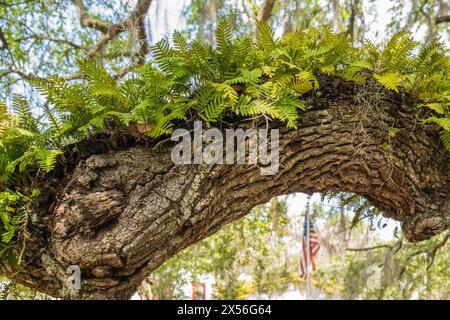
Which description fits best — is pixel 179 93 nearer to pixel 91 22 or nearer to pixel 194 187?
pixel 194 187

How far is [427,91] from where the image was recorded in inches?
80.5

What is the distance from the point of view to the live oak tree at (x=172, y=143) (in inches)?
64.9

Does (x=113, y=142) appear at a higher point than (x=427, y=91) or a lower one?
lower

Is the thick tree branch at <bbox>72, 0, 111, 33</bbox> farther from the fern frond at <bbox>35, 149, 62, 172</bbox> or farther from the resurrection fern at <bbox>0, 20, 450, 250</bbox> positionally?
the fern frond at <bbox>35, 149, 62, 172</bbox>

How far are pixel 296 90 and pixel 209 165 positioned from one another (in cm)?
53

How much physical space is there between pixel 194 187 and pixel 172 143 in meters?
0.22

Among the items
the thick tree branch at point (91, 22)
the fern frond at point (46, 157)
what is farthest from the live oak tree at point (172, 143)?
the thick tree branch at point (91, 22)

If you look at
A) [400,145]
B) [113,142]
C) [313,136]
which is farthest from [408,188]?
[113,142]

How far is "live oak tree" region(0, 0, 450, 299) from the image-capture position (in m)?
1.65

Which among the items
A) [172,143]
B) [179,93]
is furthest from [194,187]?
[179,93]

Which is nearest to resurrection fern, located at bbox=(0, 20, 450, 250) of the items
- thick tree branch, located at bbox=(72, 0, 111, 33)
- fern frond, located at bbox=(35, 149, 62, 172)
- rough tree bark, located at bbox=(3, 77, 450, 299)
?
fern frond, located at bbox=(35, 149, 62, 172)

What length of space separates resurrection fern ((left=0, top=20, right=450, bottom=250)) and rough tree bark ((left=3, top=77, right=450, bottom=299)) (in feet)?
0.37

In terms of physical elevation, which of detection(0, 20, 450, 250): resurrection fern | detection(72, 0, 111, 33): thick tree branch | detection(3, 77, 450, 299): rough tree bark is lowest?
detection(3, 77, 450, 299): rough tree bark
